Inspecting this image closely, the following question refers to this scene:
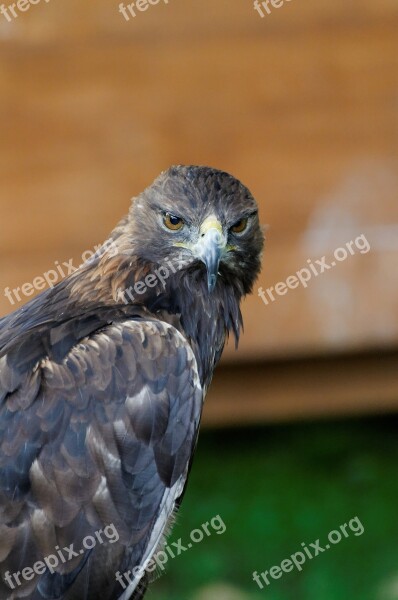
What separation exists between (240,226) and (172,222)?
9.3 inches

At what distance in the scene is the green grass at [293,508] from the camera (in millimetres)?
5785

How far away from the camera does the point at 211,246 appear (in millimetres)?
3766

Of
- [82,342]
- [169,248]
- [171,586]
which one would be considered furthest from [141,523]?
[171,586]

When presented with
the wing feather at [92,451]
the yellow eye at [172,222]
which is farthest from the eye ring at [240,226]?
the wing feather at [92,451]

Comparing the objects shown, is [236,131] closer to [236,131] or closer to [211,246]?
[236,131]

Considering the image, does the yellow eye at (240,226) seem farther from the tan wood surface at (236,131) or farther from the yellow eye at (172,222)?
the tan wood surface at (236,131)

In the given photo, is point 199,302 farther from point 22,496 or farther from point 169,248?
point 22,496

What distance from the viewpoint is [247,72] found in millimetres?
5152

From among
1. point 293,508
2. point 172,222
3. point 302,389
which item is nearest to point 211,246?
point 172,222

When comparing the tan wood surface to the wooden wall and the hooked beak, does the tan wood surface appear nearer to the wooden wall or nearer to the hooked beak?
the wooden wall

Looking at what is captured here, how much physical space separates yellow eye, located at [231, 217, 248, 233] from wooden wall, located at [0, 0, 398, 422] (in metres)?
1.17

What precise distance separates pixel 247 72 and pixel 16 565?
2589 mm

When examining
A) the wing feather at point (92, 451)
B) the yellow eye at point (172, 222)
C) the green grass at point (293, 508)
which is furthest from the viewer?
the green grass at point (293, 508)

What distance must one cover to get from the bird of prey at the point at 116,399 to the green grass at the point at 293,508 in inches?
80.1
